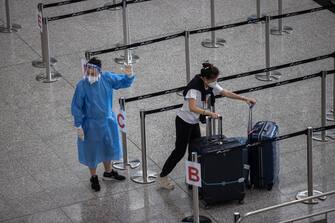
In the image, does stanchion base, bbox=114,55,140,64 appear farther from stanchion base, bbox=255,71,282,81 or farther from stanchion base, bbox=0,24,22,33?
stanchion base, bbox=0,24,22,33

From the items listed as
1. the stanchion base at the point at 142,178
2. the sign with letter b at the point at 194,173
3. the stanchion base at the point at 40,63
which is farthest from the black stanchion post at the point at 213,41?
the sign with letter b at the point at 194,173

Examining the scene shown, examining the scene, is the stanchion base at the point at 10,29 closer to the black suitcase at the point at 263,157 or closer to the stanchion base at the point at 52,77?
the stanchion base at the point at 52,77

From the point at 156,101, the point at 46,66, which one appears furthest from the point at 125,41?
the point at 156,101

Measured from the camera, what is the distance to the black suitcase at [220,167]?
35.6ft

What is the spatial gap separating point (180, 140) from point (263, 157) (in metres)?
0.95

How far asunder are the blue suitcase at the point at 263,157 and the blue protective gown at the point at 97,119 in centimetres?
154

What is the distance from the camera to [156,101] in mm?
13781

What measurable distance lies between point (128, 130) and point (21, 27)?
13.3ft

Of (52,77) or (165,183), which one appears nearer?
(165,183)

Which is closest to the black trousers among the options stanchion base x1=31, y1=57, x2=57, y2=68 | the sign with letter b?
the sign with letter b

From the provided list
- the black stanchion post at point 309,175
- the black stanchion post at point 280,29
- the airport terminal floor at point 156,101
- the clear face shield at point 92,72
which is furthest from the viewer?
the black stanchion post at point 280,29

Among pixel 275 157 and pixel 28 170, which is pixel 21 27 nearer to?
pixel 28 170

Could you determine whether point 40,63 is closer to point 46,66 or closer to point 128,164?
point 46,66

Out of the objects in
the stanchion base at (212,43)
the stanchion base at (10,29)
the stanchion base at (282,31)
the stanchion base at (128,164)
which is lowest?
the stanchion base at (128,164)
